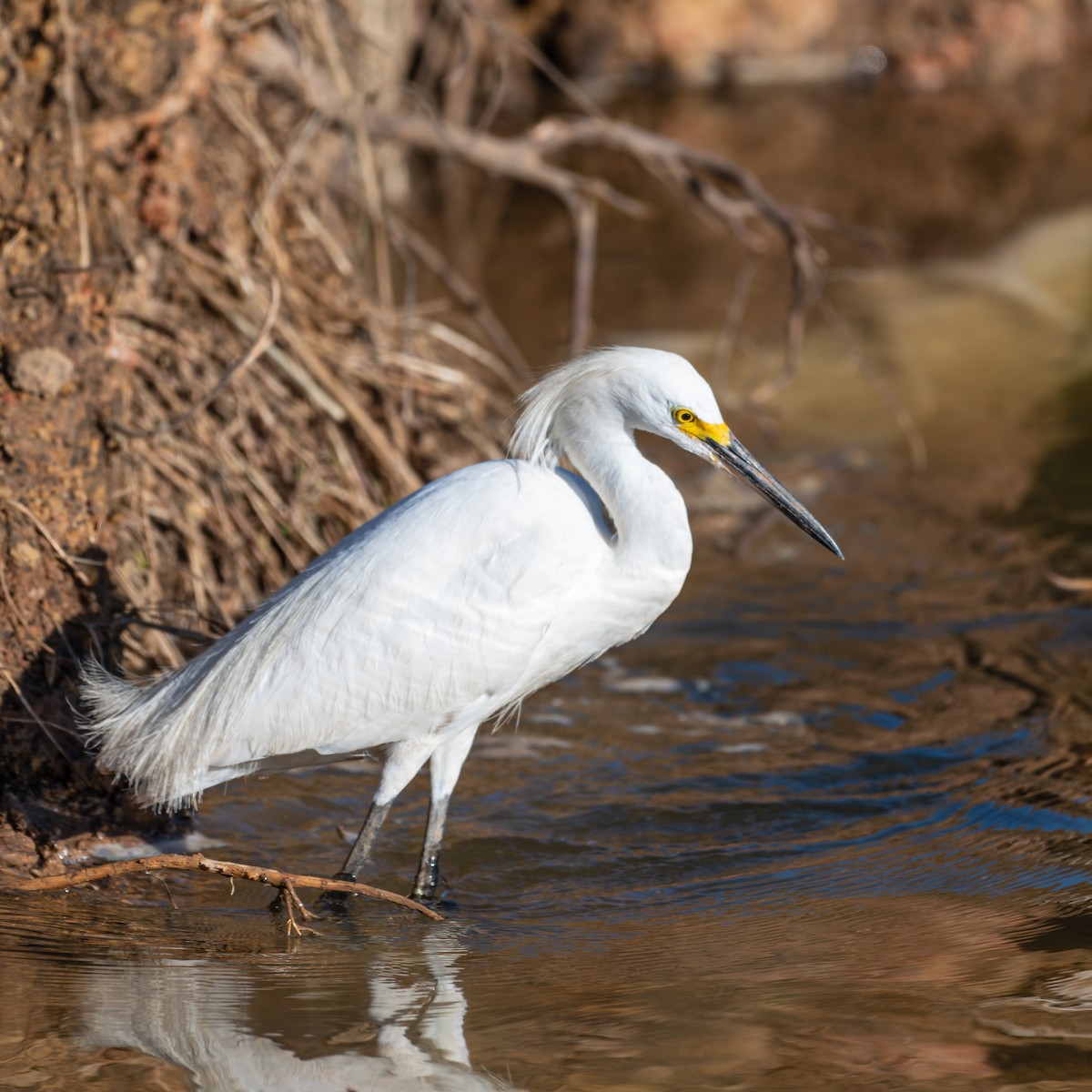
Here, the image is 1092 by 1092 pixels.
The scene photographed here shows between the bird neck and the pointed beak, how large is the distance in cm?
16

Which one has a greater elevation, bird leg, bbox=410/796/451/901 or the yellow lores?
the yellow lores

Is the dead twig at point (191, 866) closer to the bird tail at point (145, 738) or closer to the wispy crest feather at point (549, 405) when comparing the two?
the bird tail at point (145, 738)

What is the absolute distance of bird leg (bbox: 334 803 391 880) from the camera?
3.99 meters

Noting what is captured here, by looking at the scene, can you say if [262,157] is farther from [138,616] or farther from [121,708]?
[121,708]

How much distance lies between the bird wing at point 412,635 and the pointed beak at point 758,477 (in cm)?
46

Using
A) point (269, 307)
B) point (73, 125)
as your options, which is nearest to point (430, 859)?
point (269, 307)

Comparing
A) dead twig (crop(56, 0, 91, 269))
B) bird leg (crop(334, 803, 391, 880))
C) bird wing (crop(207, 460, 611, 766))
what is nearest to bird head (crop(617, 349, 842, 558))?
bird wing (crop(207, 460, 611, 766))

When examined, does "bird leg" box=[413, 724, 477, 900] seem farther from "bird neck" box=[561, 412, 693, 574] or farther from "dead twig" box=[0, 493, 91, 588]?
"dead twig" box=[0, 493, 91, 588]

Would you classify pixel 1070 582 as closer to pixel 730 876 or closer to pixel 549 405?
pixel 730 876

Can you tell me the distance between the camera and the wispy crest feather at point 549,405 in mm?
4090

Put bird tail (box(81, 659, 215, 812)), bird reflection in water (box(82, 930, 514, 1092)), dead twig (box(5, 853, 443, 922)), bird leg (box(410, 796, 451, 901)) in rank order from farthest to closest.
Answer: bird leg (box(410, 796, 451, 901)), bird tail (box(81, 659, 215, 812)), dead twig (box(5, 853, 443, 922)), bird reflection in water (box(82, 930, 514, 1092))

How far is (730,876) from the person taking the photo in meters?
4.09

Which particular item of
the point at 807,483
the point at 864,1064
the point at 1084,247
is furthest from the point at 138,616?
the point at 1084,247

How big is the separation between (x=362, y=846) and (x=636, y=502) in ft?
3.77
